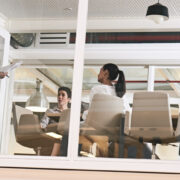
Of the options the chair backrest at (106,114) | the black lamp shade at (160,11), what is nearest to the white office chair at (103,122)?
the chair backrest at (106,114)

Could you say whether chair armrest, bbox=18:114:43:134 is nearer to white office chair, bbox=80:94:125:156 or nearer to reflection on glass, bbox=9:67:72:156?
reflection on glass, bbox=9:67:72:156

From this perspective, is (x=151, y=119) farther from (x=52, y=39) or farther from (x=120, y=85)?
(x=52, y=39)

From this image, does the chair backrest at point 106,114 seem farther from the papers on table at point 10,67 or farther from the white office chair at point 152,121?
the papers on table at point 10,67

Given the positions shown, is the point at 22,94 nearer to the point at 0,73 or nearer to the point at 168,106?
the point at 0,73

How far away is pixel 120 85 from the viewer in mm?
4633

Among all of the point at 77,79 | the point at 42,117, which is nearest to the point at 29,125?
the point at 42,117

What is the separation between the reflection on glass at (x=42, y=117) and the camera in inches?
171

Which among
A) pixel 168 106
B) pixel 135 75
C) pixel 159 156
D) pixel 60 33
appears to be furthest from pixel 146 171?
pixel 60 33

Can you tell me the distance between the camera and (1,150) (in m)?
4.62

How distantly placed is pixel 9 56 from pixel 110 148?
1404 millimetres

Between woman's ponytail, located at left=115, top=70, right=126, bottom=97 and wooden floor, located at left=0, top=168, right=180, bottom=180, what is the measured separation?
781mm

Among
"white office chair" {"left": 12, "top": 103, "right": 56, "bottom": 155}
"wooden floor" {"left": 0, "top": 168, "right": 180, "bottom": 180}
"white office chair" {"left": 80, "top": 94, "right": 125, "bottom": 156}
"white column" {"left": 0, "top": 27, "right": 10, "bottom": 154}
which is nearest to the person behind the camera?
"wooden floor" {"left": 0, "top": 168, "right": 180, "bottom": 180}

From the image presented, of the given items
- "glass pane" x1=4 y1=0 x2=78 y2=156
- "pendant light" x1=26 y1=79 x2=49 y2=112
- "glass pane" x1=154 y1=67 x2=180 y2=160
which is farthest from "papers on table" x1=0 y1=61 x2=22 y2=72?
"glass pane" x1=154 y1=67 x2=180 y2=160

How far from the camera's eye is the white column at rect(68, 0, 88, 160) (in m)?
4.20
